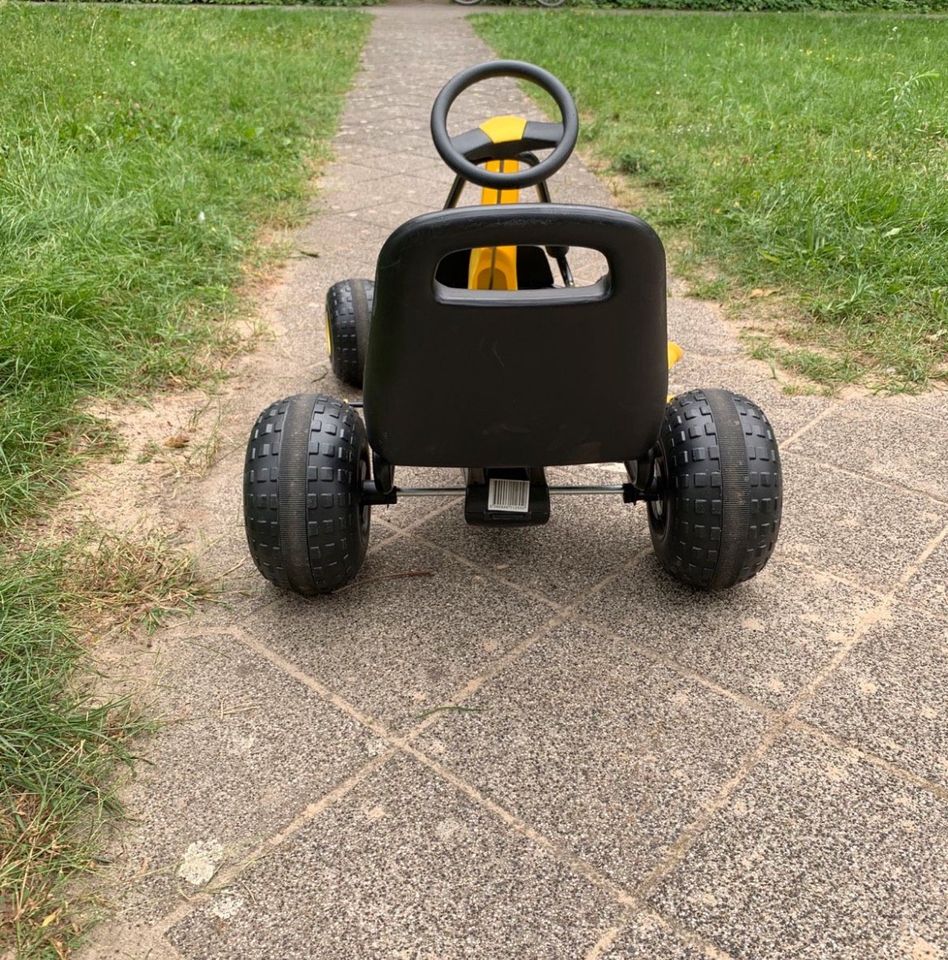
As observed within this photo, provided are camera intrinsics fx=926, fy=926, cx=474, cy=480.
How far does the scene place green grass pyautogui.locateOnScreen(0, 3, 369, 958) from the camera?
66.5 inches

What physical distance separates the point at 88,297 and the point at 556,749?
8.27ft

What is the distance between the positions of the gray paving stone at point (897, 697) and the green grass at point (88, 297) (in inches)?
57.8

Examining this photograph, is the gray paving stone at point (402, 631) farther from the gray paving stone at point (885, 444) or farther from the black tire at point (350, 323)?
the gray paving stone at point (885, 444)

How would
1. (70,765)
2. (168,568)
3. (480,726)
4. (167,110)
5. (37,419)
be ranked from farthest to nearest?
(167,110) → (37,419) → (168,568) → (480,726) → (70,765)

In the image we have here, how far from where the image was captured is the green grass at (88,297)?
1689 millimetres

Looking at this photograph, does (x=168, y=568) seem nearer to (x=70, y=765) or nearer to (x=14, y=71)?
(x=70, y=765)

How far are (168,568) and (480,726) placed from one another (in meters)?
0.94

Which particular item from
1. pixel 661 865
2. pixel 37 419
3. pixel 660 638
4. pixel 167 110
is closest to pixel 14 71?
pixel 167 110

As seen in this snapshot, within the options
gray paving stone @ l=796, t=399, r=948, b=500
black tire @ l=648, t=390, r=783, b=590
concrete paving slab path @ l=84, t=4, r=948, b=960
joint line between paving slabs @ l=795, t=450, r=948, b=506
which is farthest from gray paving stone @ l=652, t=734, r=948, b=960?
gray paving stone @ l=796, t=399, r=948, b=500

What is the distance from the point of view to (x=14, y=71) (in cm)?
628

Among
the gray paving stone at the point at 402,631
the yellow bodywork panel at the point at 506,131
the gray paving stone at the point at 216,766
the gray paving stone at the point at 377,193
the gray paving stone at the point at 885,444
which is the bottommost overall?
the gray paving stone at the point at 402,631

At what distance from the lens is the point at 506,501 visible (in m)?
2.22

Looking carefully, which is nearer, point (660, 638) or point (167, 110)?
point (660, 638)

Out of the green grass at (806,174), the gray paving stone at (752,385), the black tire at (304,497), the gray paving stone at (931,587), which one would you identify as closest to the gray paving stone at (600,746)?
the black tire at (304,497)
